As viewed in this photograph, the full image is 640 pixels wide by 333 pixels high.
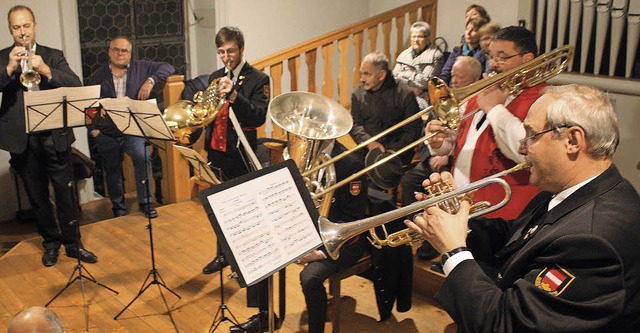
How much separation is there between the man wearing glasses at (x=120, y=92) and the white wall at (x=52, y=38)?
93cm

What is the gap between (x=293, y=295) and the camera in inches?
164

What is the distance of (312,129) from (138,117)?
107 cm

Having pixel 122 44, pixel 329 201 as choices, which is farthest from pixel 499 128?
pixel 122 44

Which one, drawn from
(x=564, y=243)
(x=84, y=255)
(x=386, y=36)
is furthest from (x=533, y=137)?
(x=386, y=36)

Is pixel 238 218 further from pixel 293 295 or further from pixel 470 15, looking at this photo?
pixel 470 15

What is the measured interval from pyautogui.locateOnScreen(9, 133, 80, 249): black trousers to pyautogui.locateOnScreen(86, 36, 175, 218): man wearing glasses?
2.74 feet

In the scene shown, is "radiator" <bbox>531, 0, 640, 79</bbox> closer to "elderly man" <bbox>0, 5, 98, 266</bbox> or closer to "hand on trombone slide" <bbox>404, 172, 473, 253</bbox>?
"hand on trombone slide" <bbox>404, 172, 473, 253</bbox>

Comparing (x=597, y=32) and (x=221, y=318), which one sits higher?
(x=597, y=32)

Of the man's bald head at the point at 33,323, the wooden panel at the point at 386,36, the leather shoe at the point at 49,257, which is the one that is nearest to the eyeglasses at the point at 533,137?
the man's bald head at the point at 33,323

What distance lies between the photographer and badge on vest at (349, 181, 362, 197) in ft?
11.7

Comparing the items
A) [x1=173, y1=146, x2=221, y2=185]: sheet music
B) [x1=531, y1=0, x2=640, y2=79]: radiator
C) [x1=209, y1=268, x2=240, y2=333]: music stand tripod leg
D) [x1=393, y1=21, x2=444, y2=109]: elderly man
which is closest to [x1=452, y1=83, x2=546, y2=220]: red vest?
[x1=173, y1=146, x2=221, y2=185]: sheet music

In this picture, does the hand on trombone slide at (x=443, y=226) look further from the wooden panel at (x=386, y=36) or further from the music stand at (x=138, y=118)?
the wooden panel at (x=386, y=36)

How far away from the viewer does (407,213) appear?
211 centimetres

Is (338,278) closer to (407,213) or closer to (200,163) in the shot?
(200,163)
